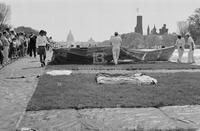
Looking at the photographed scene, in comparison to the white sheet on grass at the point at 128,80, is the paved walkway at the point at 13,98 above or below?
below

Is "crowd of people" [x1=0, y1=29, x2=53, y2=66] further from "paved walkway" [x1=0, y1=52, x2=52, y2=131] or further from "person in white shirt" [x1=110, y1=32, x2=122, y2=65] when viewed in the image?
"paved walkway" [x1=0, y1=52, x2=52, y2=131]

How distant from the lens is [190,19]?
112688 mm

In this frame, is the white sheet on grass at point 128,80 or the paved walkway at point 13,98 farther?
the white sheet on grass at point 128,80

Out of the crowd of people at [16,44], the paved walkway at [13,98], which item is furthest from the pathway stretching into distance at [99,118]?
the crowd of people at [16,44]

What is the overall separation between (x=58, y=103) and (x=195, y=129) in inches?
139

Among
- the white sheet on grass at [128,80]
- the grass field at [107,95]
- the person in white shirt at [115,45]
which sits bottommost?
the grass field at [107,95]

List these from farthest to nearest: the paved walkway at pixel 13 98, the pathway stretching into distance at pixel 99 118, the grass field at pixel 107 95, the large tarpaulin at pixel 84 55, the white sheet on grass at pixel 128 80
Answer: the large tarpaulin at pixel 84 55 → the white sheet on grass at pixel 128 80 → the grass field at pixel 107 95 → the paved walkway at pixel 13 98 → the pathway stretching into distance at pixel 99 118

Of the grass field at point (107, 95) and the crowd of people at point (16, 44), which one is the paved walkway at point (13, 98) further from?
the crowd of people at point (16, 44)

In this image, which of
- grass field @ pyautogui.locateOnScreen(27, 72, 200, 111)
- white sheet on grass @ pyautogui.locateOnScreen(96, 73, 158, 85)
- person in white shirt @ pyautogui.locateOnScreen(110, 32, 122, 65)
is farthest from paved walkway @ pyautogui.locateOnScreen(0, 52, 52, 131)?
person in white shirt @ pyautogui.locateOnScreen(110, 32, 122, 65)

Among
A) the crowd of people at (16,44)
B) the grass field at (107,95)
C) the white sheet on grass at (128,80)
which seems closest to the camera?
the grass field at (107,95)

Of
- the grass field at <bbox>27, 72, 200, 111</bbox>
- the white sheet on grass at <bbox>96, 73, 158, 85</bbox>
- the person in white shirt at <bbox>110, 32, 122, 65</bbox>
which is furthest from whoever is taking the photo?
the person in white shirt at <bbox>110, 32, 122, 65</bbox>

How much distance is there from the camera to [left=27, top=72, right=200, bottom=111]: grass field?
365 inches

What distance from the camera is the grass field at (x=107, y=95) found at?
9.27 m

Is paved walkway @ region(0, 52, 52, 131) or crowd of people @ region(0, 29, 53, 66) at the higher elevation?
crowd of people @ region(0, 29, 53, 66)
